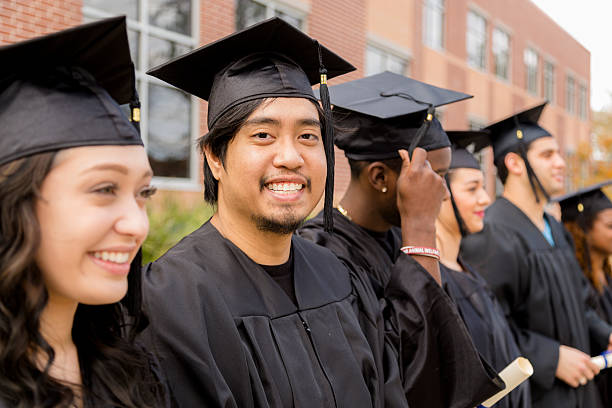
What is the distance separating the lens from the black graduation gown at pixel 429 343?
2.14 metres

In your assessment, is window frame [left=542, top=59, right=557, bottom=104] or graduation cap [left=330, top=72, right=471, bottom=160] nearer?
graduation cap [left=330, top=72, right=471, bottom=160]

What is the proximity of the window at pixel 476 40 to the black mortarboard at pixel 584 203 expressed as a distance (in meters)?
11.5

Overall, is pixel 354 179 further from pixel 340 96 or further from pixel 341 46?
pixel 341 46

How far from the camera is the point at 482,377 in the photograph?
2.20 meters

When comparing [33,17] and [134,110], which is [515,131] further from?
[33,17]

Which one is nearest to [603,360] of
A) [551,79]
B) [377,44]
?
[377,44]

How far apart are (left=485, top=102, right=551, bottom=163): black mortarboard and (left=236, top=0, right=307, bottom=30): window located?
4.18 metres

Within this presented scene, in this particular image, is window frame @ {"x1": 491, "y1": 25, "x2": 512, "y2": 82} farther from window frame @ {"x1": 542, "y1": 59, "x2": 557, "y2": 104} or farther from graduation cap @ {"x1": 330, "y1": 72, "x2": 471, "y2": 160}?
graduation cap @ {"x1": 330, "y1": 72, "x2": 471, "y2": 160}

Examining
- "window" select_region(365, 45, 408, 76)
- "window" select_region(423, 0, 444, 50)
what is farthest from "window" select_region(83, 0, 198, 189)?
"window" select_region(423, 0, 444, 50)

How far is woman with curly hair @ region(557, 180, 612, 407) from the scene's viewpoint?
459 cm

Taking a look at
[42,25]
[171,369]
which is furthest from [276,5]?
[171,369]

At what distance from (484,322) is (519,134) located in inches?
65.1

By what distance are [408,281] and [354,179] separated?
0.59 meters

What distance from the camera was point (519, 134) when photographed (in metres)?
3.95
